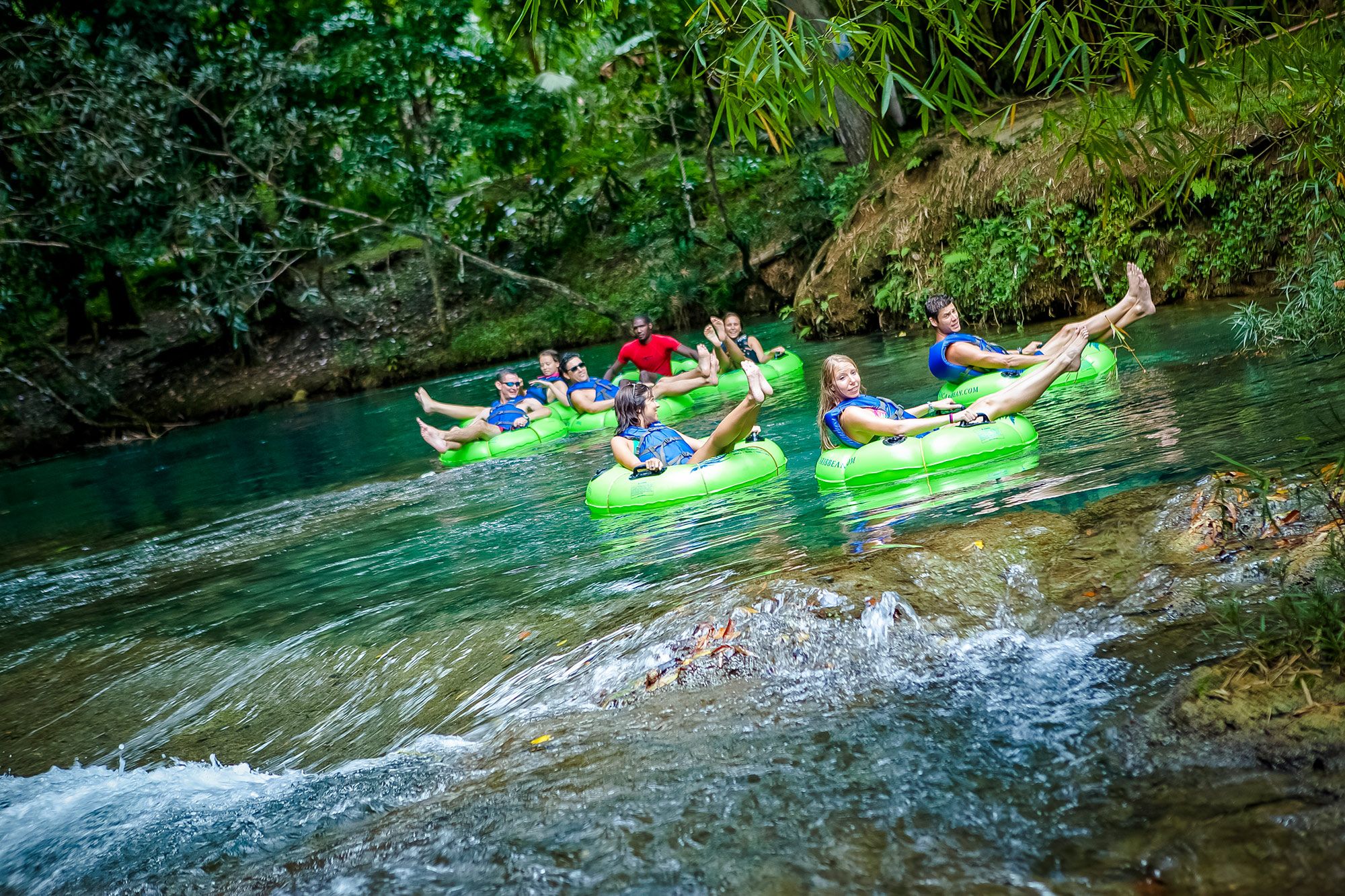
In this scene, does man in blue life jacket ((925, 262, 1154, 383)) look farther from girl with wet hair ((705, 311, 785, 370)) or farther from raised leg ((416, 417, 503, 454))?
raised leg ((416, 417, 503, 454))

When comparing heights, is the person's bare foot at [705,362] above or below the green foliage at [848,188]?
below

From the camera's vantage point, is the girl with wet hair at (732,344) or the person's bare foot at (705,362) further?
the girl with wet hair at (732,344)

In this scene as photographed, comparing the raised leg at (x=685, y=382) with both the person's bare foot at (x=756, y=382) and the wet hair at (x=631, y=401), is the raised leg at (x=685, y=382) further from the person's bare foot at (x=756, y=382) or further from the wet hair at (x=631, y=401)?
the person's bare foot at (x=756, y=382)

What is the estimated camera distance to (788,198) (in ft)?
75.7

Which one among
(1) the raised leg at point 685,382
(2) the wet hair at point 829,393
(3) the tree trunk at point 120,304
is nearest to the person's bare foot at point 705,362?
(1) the raised leg at point 685,382

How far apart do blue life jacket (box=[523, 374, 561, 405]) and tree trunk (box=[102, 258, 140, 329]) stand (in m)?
Result: 17.7

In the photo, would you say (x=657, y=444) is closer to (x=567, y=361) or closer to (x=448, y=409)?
(x=567, y=361)

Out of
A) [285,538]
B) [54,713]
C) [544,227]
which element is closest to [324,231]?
[544,227]

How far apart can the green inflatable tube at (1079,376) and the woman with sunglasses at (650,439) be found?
6.52 ft

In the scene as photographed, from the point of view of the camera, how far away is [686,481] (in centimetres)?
779

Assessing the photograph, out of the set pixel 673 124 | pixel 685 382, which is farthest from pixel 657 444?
pixel 673 124

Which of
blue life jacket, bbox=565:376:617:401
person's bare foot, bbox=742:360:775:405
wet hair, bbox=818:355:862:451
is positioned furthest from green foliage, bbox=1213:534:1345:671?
blue life jacket, bbox=565:376:617:401

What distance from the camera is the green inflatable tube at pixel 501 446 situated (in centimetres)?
1227

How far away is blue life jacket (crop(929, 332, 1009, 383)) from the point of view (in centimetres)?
902
